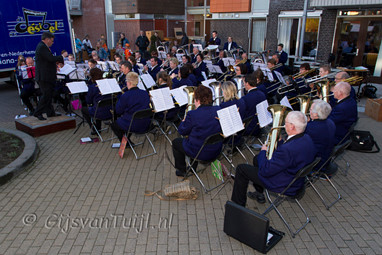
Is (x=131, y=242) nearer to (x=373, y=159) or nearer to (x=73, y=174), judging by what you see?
(x=73, y=174)

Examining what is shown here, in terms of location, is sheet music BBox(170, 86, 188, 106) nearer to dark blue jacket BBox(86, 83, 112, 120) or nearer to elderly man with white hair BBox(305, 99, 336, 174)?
dark blue jacket BBox(86, 83, 112, 120)

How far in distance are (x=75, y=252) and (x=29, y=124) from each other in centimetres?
441

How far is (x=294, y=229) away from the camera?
149 inches

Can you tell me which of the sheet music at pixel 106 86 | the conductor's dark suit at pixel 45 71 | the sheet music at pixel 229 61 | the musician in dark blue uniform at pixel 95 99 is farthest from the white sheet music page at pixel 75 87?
the sheet music at pixel 229 61

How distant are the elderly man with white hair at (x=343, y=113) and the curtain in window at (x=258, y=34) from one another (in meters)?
11.9

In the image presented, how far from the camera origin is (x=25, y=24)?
10.7m

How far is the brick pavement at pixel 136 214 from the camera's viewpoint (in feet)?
11.3

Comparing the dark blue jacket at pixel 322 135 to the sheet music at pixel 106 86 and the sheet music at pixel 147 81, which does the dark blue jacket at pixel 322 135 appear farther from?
the sheet music at pixel 147 81

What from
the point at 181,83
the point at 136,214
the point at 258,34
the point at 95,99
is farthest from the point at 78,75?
the point at 258,34

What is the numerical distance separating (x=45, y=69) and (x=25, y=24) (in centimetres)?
532

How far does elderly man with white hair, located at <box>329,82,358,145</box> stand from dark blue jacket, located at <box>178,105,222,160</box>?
2.07 metres

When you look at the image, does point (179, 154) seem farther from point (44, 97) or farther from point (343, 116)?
point (44, 97)

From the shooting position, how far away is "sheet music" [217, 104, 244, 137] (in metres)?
4.11

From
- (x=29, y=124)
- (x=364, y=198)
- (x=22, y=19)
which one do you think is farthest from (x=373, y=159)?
(x=22, y=19)
